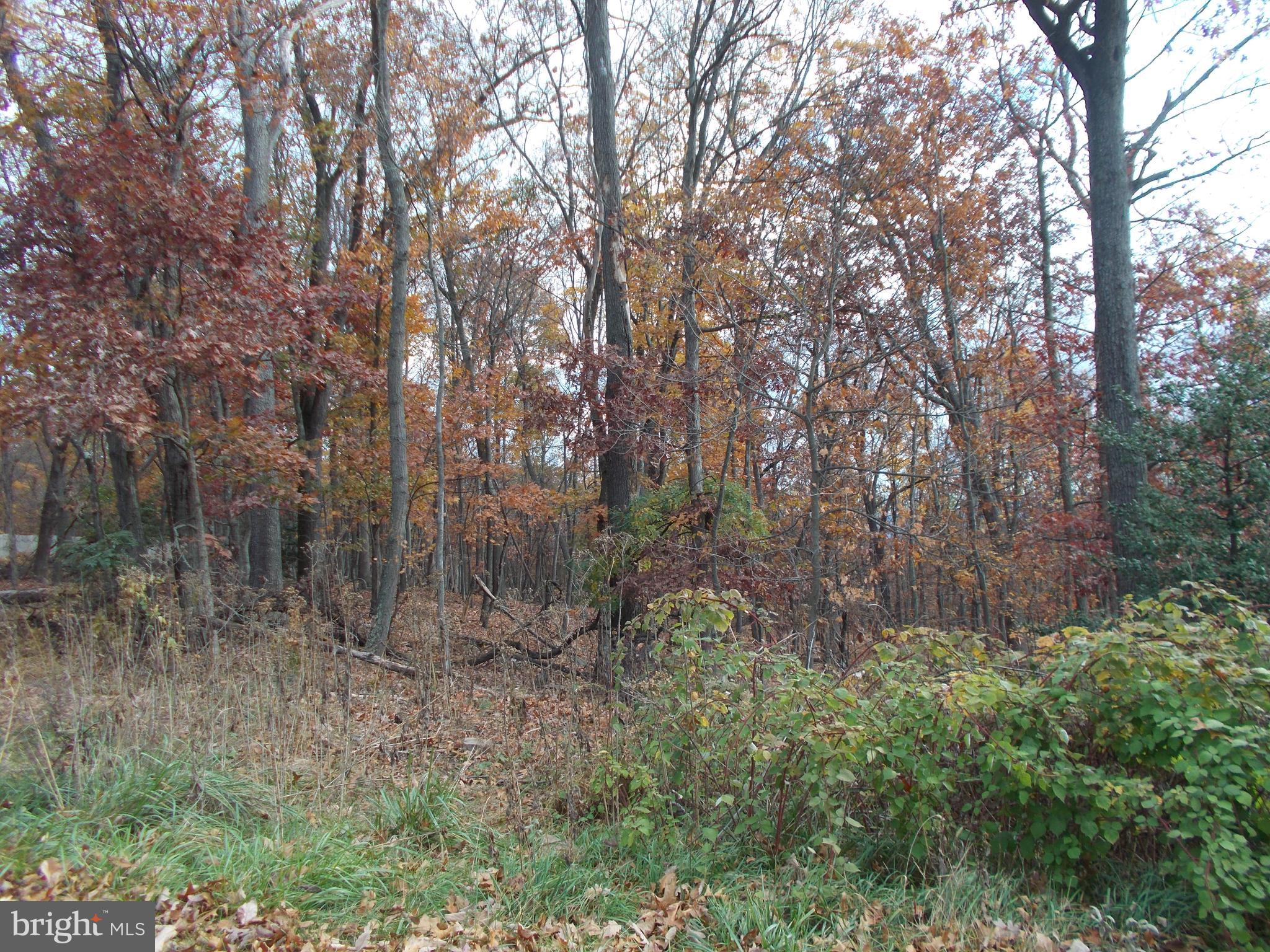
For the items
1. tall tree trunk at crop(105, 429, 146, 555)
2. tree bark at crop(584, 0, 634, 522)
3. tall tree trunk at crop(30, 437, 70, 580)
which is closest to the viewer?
tall tree trunk at crop(105, 429, 146, 555)

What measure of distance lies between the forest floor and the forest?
0.03 metres

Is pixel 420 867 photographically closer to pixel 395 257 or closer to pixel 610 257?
pixel 610 257

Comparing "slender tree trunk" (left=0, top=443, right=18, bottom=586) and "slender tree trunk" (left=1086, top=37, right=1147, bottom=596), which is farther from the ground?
"slender tree trunk" (left=1086, top=37, right=1147, bottom=596)

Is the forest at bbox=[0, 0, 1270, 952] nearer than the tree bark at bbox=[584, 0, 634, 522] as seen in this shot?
Yes

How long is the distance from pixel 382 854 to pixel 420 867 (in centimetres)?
25

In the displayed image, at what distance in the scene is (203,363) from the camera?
289 inches

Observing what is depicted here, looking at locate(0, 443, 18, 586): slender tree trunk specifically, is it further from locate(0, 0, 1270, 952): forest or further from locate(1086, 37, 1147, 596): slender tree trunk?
locate(1086, 37, 1147, 596): slender tree trunk

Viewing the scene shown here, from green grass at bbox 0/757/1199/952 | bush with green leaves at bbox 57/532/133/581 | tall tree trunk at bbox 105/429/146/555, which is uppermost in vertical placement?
tall tree trunk at bbox 105/429/146/555

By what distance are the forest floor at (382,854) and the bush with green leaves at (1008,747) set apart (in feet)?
0.79

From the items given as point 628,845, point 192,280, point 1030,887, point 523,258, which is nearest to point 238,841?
point 628,845

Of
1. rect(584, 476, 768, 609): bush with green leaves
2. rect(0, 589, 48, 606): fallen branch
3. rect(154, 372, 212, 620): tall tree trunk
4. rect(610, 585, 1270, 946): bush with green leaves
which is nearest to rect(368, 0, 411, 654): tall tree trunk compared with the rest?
rect(154, 372, 212, 620): tall tree trunk

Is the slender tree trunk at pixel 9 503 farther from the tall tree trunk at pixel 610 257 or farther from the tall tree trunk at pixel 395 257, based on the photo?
the tall tree trunk at pixel 610 257

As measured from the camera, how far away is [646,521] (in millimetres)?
8844

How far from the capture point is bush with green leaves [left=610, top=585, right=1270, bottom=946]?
296cm
